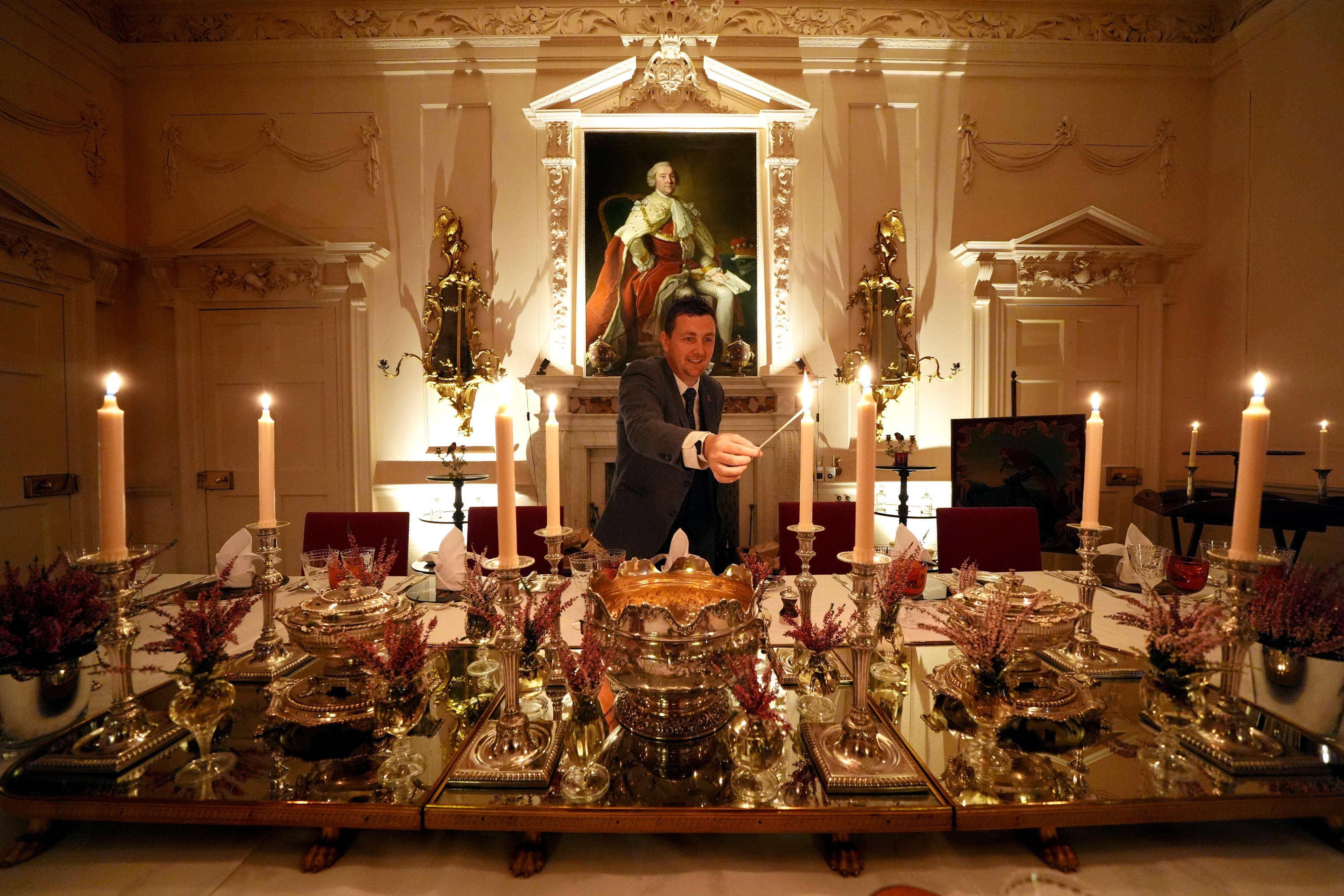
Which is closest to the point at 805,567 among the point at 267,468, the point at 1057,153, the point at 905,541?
the point at 905,541

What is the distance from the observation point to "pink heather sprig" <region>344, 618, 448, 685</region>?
3.12 ft

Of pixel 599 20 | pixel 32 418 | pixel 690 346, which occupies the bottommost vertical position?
pixel 32 418

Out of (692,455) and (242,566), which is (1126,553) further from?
(242,566)

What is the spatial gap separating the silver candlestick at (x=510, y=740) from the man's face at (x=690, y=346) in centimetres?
177

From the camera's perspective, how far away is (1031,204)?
4648mm

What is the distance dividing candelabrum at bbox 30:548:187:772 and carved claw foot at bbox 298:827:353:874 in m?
0.39

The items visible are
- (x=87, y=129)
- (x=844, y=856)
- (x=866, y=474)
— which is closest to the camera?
(x=844, y=856)

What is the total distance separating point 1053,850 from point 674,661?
0.61m

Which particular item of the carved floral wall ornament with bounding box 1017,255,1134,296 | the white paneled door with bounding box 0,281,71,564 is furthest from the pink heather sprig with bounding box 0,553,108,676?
the carved floral wall ornament with bounding box 1017,255,1134,296

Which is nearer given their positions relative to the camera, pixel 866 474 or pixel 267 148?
pixel 866 474

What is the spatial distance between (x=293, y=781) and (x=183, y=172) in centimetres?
564

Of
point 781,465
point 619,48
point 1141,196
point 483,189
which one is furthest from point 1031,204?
point 483,189

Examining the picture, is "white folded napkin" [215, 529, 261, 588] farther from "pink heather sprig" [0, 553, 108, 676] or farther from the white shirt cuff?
the white shirt cuff

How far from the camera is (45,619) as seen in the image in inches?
39.4
